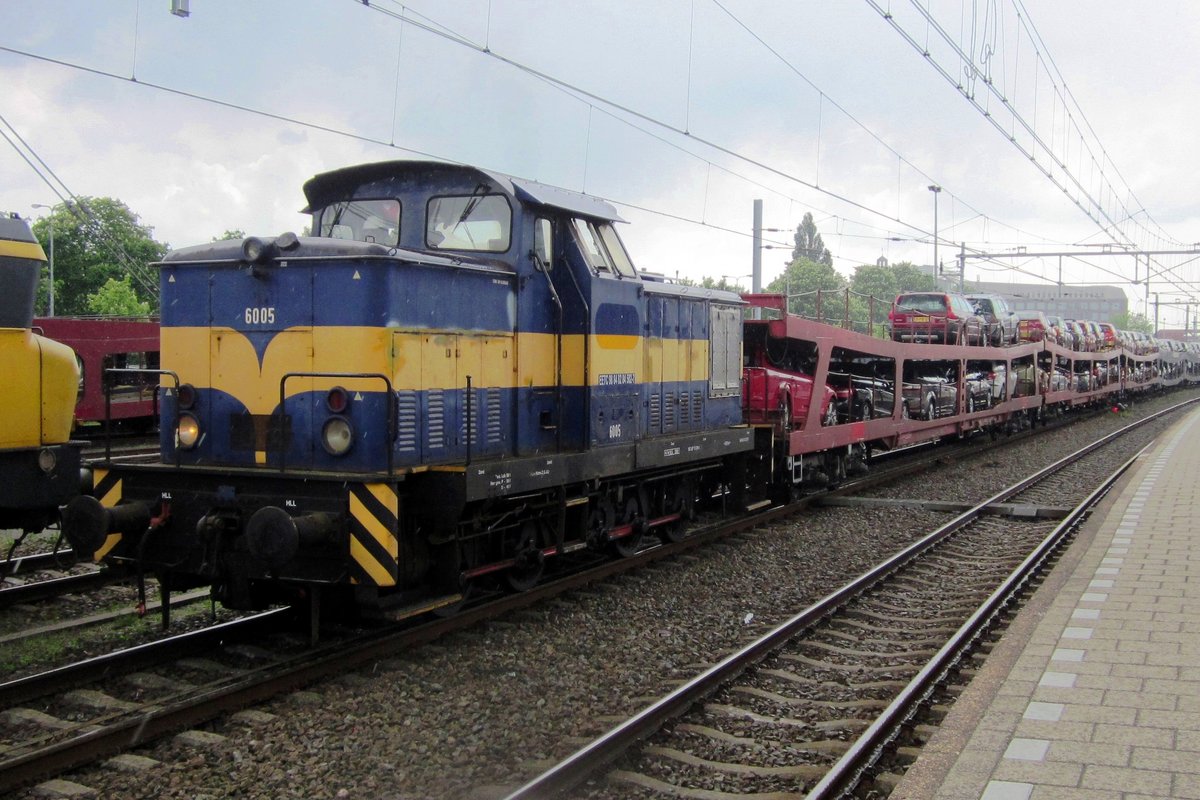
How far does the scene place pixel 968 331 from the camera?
73.9 feet

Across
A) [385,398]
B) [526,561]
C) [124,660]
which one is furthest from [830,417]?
[124,660]

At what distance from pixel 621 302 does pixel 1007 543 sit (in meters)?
5.44

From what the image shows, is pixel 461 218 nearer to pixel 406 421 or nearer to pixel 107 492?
pixel 406 421

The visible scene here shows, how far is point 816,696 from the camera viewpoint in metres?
6.06

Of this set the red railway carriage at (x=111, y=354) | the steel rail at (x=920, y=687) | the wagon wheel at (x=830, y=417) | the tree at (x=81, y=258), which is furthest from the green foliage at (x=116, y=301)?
the steel rail at (x=920, y=687)

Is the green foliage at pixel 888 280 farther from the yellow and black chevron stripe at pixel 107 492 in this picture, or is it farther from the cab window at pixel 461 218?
the yellow and black chevron stripe at pixel 107 492

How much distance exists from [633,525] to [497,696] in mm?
3750

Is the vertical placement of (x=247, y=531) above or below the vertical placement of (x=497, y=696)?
above

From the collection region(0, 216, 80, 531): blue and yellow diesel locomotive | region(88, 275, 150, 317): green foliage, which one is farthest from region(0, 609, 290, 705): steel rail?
region(88, 275, 150, 317): green foliage

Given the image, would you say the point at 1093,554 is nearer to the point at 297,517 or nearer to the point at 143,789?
the point at 297,517

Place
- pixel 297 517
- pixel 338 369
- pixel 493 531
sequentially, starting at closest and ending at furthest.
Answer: pixel 297 517
pixel 338 369
pixel 493 531

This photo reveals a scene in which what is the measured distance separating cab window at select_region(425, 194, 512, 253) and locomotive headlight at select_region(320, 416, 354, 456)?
1652mm

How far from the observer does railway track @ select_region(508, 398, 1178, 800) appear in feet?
15.6

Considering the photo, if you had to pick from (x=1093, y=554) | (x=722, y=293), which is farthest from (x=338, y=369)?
(x=1093, y=554)
